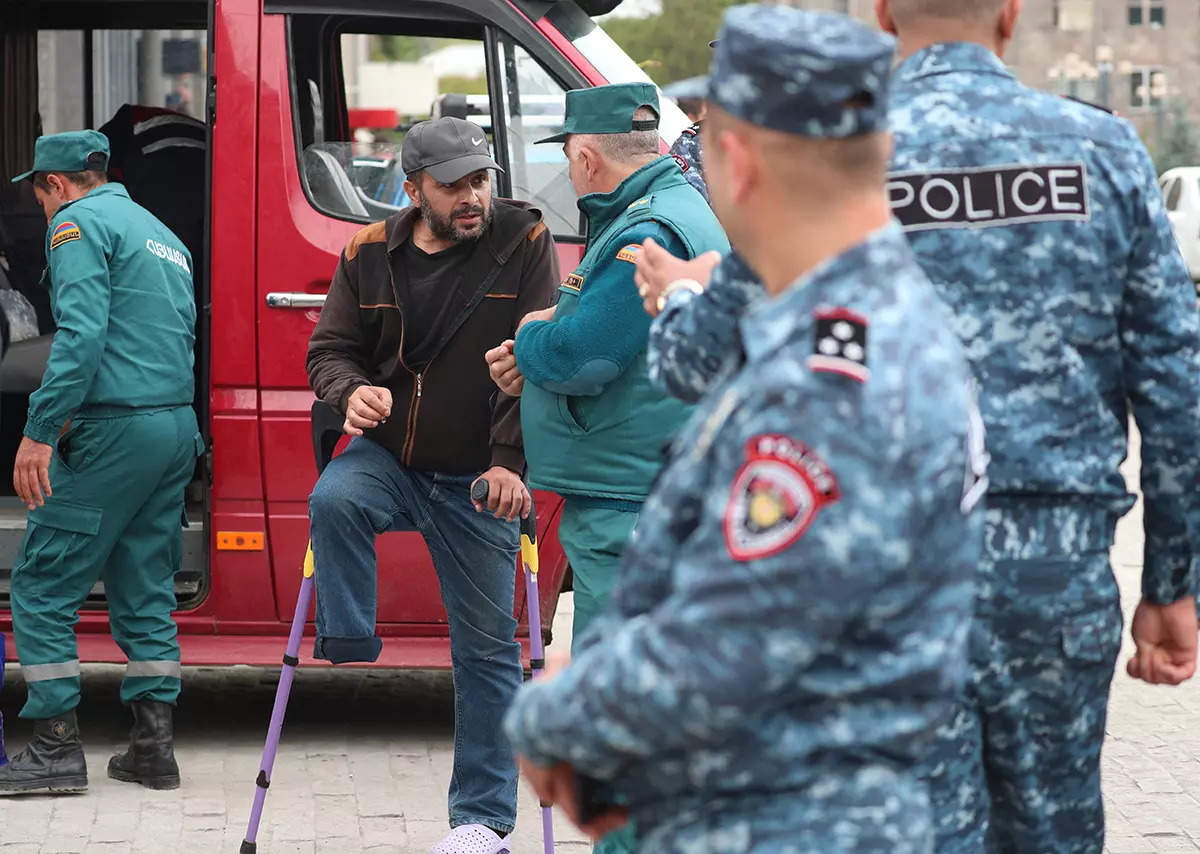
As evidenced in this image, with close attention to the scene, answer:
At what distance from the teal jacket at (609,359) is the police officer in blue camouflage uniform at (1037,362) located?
1.28m

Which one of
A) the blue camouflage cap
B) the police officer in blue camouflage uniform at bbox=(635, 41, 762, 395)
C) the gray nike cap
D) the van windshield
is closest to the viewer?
the blue camouflage cap

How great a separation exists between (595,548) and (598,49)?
6.96 feet

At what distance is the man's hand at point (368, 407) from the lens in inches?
180

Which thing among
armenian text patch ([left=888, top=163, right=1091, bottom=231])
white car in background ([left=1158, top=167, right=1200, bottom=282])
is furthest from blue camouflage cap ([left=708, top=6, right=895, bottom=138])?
white car in background ([left=1158, top=167, right=1200, bottom=282])

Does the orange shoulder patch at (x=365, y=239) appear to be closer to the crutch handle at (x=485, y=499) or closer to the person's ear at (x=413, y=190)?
the person's ear at (x=413, y=190)

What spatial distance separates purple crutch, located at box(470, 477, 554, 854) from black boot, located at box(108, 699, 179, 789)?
51.1 inches

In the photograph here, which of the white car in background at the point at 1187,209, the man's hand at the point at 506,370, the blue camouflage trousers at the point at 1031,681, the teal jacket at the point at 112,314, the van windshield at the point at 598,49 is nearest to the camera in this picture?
the blue camouflage trousers at the point at 1031,681

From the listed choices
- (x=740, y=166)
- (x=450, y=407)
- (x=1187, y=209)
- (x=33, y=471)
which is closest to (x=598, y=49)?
(x=450, y=407)

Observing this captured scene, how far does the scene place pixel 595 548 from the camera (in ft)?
13.5

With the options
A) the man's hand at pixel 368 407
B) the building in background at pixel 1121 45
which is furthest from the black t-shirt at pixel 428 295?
the building in background at pixel 1121 45

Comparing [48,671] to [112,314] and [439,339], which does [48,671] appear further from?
[439,339]

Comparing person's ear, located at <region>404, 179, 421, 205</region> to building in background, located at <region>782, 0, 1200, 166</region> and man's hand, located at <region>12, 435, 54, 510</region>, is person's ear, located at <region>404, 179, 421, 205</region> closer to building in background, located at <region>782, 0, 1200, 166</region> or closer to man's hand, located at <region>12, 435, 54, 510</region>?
man's hand, located at <region>12, 435, 54, 510</region>

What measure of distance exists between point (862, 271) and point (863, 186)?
0.10m

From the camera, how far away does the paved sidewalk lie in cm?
501
